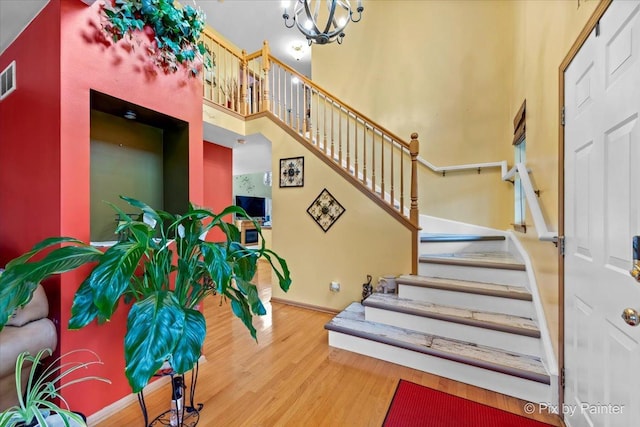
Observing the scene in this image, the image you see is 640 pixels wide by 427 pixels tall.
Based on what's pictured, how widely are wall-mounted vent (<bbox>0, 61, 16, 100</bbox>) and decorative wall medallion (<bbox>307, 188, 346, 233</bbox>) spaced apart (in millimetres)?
2713

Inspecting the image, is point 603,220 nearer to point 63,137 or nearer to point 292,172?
point 63,137

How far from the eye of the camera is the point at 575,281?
142 centimetres

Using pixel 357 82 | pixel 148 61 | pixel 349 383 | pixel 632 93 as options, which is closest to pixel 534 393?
pixel 349 383

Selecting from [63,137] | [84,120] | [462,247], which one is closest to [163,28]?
[84,120]

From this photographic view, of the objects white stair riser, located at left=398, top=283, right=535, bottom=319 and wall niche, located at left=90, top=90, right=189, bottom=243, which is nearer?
wall niche, located at left=90, top=90, right=189, bottom=243

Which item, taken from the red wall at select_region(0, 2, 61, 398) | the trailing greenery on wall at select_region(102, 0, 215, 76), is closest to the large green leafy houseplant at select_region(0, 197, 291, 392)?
the red wall at select_region(0, 2, 61, 398)

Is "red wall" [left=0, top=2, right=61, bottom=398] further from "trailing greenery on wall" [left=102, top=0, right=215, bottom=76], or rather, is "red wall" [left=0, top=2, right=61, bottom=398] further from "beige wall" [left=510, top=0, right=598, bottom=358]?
"beige wall" [left=510, top=0, right=598, bottom=358]

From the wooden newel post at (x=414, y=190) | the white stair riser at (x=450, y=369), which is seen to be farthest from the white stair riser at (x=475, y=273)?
the white stair riser at (x=450, y=369)

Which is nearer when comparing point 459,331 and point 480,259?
point 459,331

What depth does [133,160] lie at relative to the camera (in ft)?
7.11

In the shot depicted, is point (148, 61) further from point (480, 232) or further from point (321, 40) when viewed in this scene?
point (480, 232)

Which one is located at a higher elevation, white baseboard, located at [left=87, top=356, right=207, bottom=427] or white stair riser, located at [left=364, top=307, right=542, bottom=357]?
white stair riser, located at [left=364, top=307, right=542, bottom=357]

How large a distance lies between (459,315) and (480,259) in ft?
2.67

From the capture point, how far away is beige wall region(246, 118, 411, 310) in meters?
3.00
